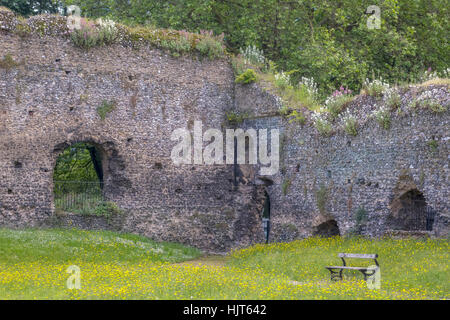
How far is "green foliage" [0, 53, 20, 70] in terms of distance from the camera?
2167 cm

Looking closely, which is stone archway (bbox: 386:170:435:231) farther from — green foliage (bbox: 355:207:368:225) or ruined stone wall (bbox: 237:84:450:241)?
green foliage (bbox: 355:207:368:225)

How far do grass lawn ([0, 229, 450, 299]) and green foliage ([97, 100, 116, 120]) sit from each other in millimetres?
3897

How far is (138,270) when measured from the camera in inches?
667

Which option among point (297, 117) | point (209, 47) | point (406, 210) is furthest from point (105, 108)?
point (406, 210)

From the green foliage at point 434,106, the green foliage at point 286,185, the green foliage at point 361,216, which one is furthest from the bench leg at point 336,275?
the green foliage at point 286,185

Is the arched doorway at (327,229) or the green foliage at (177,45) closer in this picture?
the arched doorway at (327,229)

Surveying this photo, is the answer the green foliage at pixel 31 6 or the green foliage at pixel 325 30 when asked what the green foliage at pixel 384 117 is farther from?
the green foliage at pixel 31 6

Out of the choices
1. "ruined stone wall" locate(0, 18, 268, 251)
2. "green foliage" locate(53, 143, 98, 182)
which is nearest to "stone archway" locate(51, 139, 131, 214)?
"ruined stone wall" locate(0, 18, 268, 251)

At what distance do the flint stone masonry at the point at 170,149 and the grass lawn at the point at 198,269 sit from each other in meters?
1.09

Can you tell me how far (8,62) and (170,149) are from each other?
594 centimetres

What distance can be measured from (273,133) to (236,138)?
5.68 ft

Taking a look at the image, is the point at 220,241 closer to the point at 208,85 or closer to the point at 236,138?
the point at 236,138

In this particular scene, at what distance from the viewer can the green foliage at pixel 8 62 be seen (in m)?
21.7

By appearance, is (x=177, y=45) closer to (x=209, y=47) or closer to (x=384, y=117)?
(x=209, y=47)
